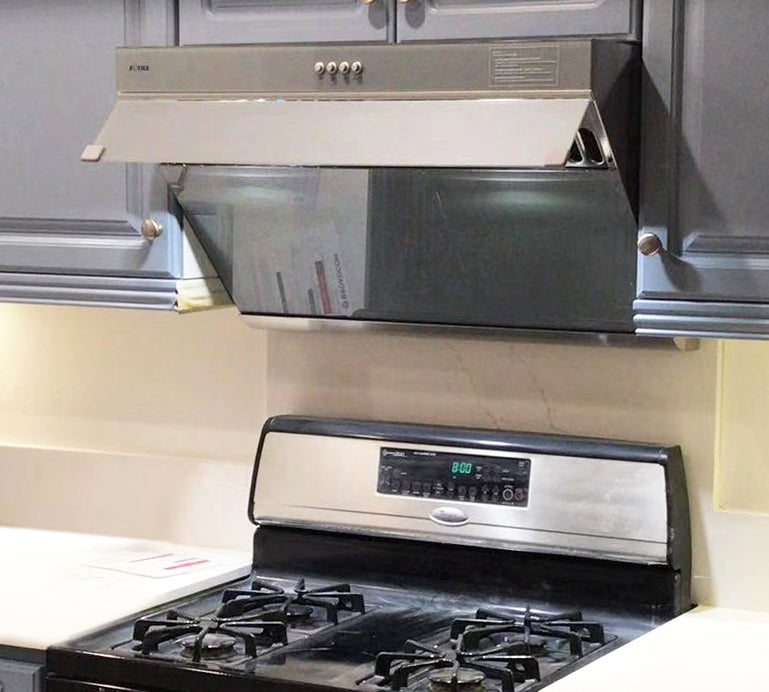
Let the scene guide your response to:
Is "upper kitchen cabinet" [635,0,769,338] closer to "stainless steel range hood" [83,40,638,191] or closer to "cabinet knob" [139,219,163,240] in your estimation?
"stainless steel range hood" [83,40,638,191]

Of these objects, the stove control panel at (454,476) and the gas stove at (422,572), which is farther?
the stove control panel at (454,476)

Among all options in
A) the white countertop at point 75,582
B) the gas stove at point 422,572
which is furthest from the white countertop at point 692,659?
the white countertop at point 75,582

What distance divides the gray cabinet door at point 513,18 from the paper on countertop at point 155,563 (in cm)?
99

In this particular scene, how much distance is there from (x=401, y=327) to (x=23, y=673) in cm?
79

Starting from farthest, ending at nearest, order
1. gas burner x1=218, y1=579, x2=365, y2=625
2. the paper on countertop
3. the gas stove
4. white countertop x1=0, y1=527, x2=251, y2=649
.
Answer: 1. the paper on countertop
2. gas burner x1=218, y1=579, x2=365, y2=625
3. white countertop x1=0, y1=527, x2=251, y2=649
4. the gas stove

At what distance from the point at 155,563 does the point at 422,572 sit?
1.58 feet

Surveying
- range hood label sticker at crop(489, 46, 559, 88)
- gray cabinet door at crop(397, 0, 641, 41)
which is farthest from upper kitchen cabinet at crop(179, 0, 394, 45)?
range hood label sticker at crop(489, 46, 559, 88)

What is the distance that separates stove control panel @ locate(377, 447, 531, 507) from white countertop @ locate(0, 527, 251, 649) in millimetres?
335

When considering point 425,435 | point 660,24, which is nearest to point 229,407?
point 425,435

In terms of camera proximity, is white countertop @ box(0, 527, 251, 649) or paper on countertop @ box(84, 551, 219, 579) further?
paper on countertop @ box(84, 551, 219, 579)

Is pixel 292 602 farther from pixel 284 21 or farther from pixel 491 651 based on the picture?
pixel 284 21

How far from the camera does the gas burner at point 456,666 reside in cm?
207

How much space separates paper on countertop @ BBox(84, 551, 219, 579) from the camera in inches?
104

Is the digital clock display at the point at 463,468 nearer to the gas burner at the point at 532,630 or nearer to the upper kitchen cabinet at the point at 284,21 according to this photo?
the gas burner at the point at 532,630
